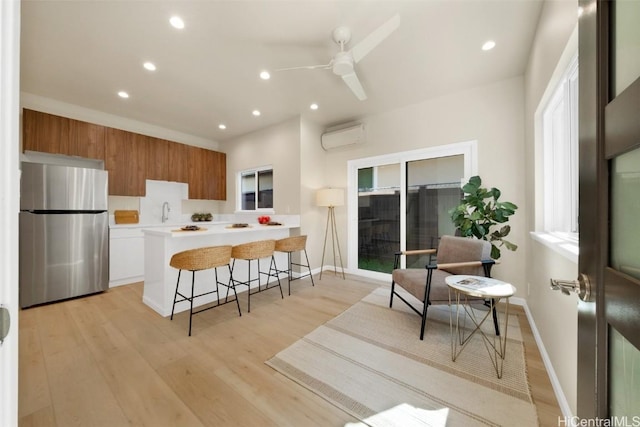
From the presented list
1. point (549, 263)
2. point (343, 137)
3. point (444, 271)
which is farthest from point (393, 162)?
point (549, 263)

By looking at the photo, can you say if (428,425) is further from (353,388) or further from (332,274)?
(332,274)

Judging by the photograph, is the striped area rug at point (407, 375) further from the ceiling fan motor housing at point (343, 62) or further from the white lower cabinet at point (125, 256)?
the white lower cabinet at point (125, 256)

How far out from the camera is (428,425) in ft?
4.42

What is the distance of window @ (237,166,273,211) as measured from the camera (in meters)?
4.94

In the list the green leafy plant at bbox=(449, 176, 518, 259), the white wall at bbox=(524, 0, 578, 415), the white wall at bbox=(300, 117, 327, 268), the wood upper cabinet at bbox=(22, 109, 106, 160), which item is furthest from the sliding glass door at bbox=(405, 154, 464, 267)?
the wood upper cabinet at bbox=(22, 109, 106, 160)

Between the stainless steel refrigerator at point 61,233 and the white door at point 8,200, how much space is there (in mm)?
3733

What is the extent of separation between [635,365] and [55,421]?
2523 mm

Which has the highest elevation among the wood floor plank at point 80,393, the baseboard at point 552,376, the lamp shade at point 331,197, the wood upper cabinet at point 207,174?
the wood upper cabinet at point 207,174

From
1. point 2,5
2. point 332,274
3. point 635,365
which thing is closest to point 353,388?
point 635,365

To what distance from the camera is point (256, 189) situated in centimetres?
516

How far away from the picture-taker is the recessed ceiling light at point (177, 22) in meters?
2.09

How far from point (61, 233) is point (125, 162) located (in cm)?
147

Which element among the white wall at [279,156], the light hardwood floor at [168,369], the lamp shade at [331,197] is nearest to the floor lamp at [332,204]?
the lamp shade at [331,197]

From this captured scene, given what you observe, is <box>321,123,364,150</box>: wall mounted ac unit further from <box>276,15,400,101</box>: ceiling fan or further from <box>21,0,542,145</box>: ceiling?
<box>276,15,400,101</box>: ceiling fan
